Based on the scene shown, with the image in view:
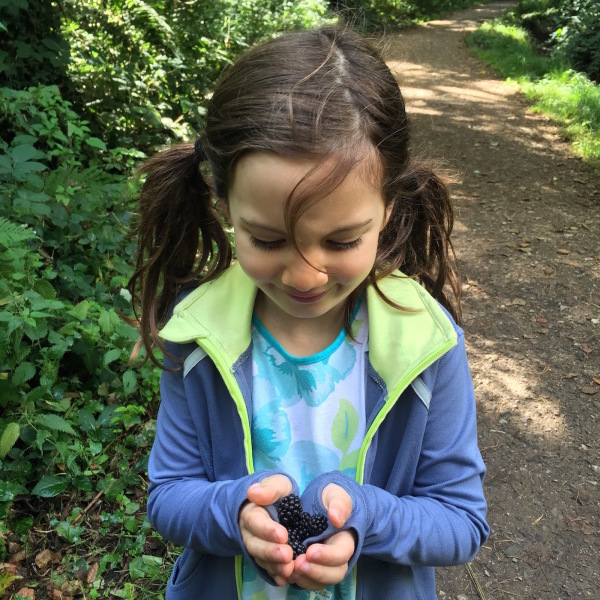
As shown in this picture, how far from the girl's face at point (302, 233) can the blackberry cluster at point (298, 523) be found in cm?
44

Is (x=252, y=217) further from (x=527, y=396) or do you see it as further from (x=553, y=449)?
(x=527, y=396)

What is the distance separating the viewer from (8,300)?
9.36ft

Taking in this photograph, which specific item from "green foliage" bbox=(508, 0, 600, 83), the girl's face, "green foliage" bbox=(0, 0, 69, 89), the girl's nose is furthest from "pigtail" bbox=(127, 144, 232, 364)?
"green foliage" bbox=(508, 0, 600, 83)

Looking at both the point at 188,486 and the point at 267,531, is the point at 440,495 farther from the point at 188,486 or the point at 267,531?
the point at 188,486

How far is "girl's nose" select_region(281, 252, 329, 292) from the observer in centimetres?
131

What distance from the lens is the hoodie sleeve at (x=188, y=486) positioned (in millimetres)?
1361

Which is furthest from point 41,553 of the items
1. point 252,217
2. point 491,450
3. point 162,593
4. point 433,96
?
point 433,96

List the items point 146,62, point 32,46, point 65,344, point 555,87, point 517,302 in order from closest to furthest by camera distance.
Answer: point 65,344
point 517,302
point 32,46
point 146,62
point 555,87

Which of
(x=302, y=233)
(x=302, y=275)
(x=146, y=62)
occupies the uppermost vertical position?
(x=302, y=233)

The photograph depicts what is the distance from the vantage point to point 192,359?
149 centimetres

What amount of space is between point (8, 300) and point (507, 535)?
8.89ft

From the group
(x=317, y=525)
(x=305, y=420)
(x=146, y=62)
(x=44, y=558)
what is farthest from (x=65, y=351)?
(x=146, y=62)

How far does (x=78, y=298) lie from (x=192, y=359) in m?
2.48

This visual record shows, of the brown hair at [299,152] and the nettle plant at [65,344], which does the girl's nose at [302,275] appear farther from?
the nettle plant at [65,344]
